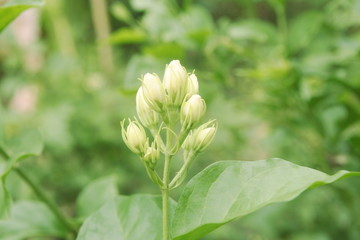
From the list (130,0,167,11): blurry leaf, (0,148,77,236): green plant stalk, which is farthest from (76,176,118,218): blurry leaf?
(130,0,167,11): blurry leaf

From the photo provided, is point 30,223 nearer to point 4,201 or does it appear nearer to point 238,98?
point 4,201

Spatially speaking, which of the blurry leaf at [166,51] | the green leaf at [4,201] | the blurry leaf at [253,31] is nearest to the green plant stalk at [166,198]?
the green leaf at [4,201]

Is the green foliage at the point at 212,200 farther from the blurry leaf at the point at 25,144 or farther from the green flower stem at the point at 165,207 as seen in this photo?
the blurry leaf at the point at 25,144

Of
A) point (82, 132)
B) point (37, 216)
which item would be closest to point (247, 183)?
point (37, 216)

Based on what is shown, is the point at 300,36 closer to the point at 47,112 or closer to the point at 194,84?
the point at 194,84

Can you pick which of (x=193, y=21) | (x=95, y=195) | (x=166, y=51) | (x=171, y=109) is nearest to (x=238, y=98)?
(x=193, y=21)

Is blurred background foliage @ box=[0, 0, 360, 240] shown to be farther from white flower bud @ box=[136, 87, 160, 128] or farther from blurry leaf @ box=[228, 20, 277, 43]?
white flower bud @ box=[136, 87, 160, 128]
